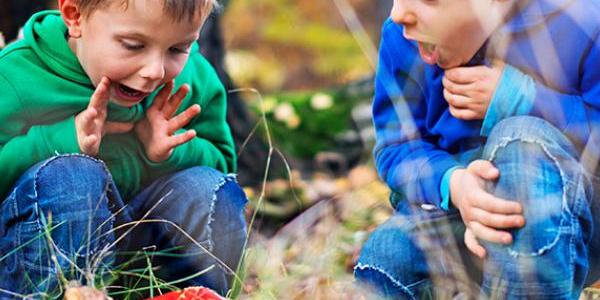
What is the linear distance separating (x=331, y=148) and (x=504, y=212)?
2.45 m

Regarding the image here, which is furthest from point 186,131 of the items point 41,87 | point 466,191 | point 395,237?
point 466,191

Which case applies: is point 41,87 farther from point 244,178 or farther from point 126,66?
point 244,178

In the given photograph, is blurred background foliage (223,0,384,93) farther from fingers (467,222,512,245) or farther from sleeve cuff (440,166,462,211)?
fingers (467,222,512,245)

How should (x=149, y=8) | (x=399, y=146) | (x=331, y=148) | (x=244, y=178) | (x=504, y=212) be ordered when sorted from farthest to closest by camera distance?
(x=331, y=148), (x=244, y=178), (x=399, y=146), (x=149, y=8), (x=504, y=212)

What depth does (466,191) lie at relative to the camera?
1.89m

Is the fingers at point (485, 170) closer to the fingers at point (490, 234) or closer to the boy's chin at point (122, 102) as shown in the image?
the fingers at point (490, 234)

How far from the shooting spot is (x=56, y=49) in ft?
6.91

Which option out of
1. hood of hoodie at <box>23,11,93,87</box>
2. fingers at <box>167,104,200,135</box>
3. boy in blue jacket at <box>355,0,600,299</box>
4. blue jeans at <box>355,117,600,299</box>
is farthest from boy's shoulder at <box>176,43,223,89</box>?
blue jeans at <box>355,117,600,299</box>

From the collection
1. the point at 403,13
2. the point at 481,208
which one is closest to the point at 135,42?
the point at 403,13

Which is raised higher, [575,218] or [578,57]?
[578,57]

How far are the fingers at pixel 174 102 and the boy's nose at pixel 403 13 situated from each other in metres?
0.49

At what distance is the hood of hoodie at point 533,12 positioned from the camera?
74.4 inches

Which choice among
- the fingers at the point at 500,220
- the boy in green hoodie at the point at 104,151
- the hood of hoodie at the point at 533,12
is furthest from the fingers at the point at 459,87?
the boy in green hoodie at the point at 104,151

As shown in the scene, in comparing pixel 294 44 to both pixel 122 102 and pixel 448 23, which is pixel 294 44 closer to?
pixel 122 102
